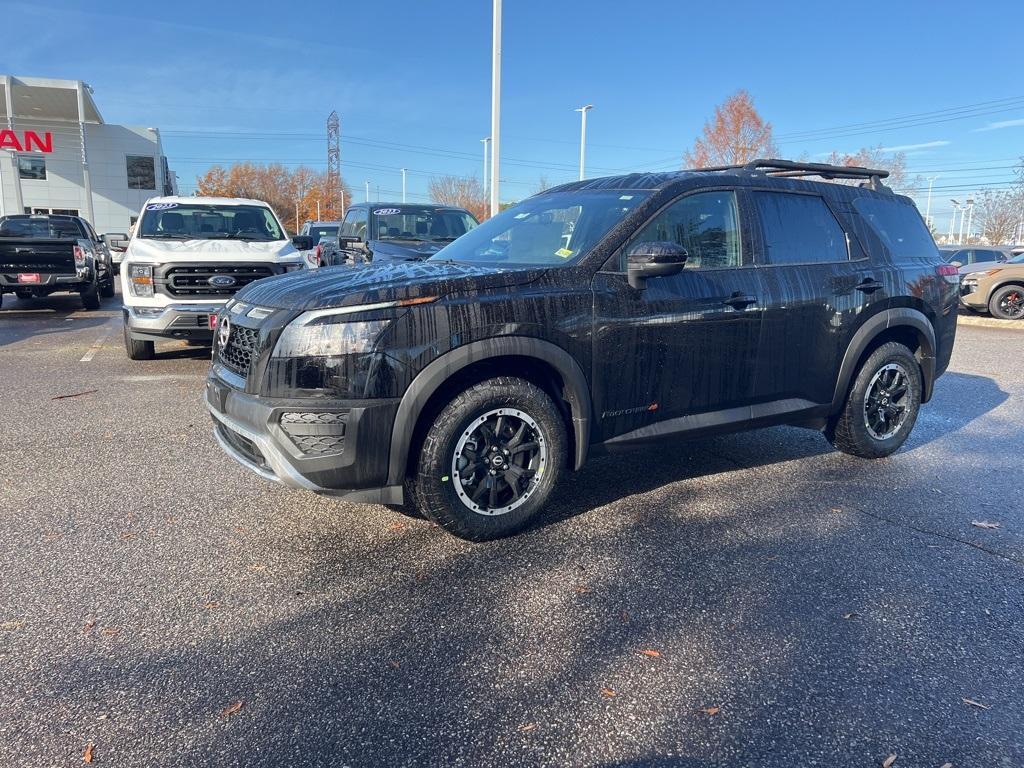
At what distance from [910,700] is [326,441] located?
2.46 metres

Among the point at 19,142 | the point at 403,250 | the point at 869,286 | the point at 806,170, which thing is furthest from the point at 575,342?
the point at 19,142

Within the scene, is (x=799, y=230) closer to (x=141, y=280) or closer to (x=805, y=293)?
(x=805, y=293)

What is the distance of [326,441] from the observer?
3.26 m

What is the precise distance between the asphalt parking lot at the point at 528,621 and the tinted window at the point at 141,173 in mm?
41384

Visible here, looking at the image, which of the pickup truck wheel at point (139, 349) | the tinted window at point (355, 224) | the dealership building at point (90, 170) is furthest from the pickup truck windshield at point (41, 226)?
the dealership building at point (90, 170)

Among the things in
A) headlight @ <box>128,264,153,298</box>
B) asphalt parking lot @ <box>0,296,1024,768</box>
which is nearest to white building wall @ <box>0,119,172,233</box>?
headlight @ <box>128,264,153,298</box>

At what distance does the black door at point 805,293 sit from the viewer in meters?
4.45

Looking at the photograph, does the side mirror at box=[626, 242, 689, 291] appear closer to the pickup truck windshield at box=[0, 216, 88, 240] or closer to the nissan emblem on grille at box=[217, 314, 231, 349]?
the nissan emblem on grille at box=[217, 314, 231, 349]

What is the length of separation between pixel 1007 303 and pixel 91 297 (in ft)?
61.9

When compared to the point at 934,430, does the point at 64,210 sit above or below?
above

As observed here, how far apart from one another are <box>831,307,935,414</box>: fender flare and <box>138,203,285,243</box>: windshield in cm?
720

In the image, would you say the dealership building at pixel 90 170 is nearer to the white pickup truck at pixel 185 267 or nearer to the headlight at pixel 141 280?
the white pickup truck at pixel 185 267

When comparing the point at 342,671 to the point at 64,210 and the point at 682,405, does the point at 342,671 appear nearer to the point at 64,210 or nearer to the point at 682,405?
the point at 682,405

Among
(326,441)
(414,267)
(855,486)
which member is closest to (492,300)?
(414,267)
